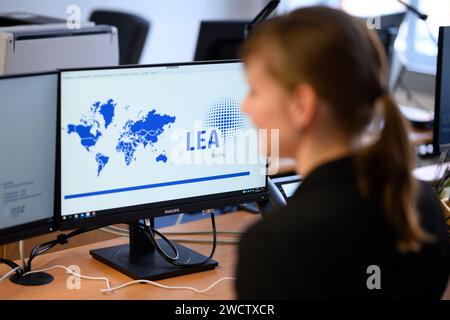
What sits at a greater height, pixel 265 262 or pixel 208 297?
pixel 265 262

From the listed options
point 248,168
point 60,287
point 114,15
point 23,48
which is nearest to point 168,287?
point 60,287

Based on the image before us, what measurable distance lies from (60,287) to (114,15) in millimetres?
2643

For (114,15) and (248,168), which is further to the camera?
(114,15)

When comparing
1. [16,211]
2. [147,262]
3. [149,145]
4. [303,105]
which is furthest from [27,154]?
[303,105]

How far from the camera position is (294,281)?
1013mm

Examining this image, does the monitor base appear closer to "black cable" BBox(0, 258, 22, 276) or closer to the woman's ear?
"black cable" BBox(0, 258, 22, 276)

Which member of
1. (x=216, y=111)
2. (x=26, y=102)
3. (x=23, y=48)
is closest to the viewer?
(x=26, y=102)

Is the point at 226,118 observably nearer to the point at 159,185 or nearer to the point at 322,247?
the point at 159,185

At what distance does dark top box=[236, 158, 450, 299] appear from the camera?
1.01 m

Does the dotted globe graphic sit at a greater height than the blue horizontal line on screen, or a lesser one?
greater

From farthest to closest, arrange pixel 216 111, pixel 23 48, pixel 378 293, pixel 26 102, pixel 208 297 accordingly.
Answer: pixel 23 48, pixel 216 111, pixel 208 297, pixel 26 102, pixel 378 293

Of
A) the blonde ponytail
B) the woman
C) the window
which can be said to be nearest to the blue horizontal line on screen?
the woman

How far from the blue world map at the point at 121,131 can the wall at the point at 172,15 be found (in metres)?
3.37

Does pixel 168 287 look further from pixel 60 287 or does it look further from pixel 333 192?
pixel 333 192
